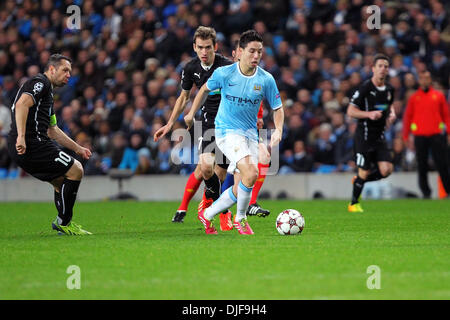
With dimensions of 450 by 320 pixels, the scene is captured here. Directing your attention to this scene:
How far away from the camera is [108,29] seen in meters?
23.7

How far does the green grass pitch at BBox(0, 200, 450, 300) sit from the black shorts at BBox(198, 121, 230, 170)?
0.94 m

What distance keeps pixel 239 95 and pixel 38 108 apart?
2206mm

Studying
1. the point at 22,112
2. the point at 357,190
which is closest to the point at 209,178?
the point at 22,112

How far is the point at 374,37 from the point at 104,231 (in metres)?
10.9

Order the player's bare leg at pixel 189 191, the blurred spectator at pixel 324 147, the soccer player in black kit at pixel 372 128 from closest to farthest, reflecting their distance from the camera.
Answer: the player's bare leg at pixel 189 191, the soccer player in black kit at pixel 372 128, the blurred spectator at pixel 324 147

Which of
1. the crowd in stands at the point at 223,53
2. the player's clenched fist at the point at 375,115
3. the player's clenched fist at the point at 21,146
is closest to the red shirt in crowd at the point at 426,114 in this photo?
the crowd in stands at the point at 223,53

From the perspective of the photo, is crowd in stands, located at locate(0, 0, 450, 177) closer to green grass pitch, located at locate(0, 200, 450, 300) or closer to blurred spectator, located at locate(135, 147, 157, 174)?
blurred spectator, located at locate(135, 147, 157, 174)

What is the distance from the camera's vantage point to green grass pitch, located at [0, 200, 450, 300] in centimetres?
595

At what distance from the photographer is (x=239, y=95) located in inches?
384

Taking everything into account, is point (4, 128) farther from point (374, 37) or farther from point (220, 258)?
point (220, 258)

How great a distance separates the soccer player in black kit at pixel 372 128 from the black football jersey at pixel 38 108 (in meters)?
5.89

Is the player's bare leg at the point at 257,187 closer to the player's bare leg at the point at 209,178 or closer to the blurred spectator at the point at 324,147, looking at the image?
the player's bare leg at the point at 209,178

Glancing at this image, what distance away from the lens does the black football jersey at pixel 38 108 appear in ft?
31.7
